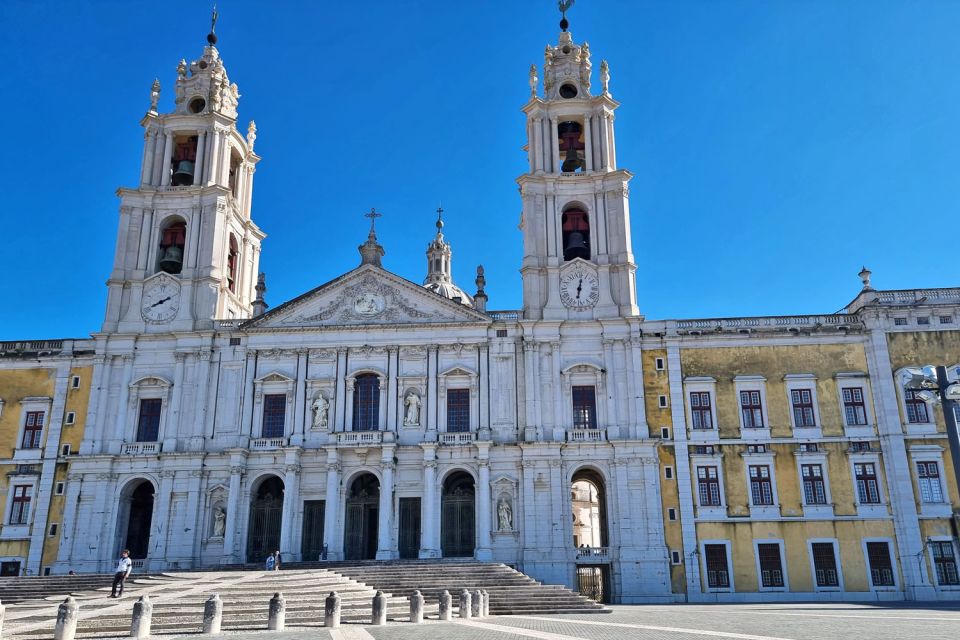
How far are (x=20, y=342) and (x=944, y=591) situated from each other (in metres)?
43.1

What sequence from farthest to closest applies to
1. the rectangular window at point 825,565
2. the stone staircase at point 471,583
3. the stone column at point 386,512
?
1. the stone column at point 386,512
2. the rectangular window at point 825,565
3. the stone staircase at point 471,583

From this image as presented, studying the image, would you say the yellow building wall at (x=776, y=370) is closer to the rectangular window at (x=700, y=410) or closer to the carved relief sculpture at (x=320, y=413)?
the rectangular window at (x=700, y=410)

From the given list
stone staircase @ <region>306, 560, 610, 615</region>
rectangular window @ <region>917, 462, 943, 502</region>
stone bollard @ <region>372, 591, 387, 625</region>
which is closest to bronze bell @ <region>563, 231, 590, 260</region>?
stone staircase @ <region>306, 560, 610, 615</region>

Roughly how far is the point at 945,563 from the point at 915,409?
21.2 ft

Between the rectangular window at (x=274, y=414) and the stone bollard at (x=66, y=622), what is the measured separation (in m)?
20.8

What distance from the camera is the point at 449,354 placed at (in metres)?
39.9

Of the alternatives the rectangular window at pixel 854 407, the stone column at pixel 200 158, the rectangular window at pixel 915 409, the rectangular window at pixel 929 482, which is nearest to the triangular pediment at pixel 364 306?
the stone column at pixel 200 158

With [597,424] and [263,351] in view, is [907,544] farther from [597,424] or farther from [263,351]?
[263,351]

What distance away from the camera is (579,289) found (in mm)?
40906

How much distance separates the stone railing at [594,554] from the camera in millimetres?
36438

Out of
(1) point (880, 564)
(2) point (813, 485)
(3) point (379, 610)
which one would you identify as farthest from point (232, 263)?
(1) point (880, 564)

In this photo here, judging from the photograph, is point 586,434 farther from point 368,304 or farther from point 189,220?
point 189,220

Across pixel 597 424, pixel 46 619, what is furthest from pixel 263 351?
pixel 46 619

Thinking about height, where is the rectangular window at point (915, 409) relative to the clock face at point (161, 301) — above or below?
below
